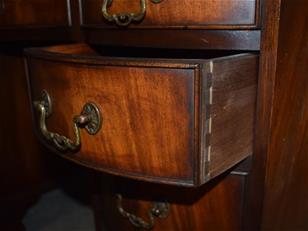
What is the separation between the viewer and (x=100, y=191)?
747 millimetres

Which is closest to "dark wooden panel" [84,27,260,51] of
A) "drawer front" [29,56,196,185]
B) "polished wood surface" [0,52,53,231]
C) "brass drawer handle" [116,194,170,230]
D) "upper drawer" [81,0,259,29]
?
"upper drawer" [81,0,259,29]

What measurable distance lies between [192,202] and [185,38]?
0.26 m

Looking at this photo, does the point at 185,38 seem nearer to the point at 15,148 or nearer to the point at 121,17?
the point at 121,17

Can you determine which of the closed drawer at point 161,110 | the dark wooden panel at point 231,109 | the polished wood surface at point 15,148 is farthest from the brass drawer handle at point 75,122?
the polished wood surface at point 15,148

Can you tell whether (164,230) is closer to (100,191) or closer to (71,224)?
(100,191)

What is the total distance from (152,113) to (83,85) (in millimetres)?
94

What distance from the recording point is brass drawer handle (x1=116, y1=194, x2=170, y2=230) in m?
0.60

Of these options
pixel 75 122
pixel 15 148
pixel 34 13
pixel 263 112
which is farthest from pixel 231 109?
pixel 15 148

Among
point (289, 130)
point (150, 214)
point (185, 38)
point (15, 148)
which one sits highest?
point (185, 38)

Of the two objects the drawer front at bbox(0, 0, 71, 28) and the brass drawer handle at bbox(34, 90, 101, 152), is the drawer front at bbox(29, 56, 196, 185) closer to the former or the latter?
the brass drawer handle at bbox(34, 90, 101, 152)

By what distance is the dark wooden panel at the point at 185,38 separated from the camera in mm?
462

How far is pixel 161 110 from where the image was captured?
38cm

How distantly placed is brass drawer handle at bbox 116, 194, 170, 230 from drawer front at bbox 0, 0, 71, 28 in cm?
35

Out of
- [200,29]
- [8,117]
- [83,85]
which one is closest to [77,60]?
[83,85]
